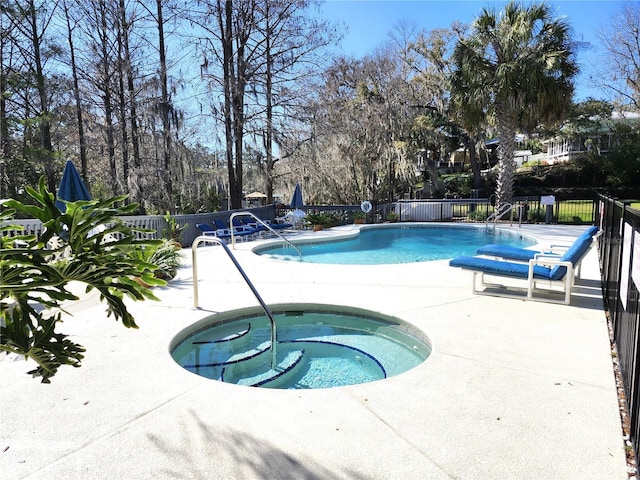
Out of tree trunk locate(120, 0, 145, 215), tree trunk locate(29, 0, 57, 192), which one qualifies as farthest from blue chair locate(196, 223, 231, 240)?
tree trunk locate(29, 0, 57, 192)

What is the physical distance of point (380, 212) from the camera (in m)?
18.1

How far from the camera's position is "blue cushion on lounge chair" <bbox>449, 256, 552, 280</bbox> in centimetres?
519

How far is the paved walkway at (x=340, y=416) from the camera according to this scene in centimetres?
211

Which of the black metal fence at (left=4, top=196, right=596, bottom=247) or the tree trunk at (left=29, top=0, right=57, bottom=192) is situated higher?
the tree trunk at (left=29, top=0, right=57, bottom=192)

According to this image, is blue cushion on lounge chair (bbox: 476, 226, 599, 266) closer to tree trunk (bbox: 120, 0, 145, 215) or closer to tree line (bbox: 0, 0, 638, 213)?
tree line (bbox: 0, 0, 638, 213)

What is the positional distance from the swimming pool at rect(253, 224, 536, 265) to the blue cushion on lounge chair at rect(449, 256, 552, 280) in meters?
4.30

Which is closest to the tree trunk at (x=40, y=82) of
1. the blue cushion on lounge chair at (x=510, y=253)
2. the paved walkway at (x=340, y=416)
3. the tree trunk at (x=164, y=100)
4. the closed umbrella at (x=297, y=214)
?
the tree trunk at (x=164, y=100)

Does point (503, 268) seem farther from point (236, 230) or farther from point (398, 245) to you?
point (236, 230)

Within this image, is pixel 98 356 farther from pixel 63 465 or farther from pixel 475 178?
pixel 475 178

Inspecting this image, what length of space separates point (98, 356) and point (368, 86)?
20261 mm

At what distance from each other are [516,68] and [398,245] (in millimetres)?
8308

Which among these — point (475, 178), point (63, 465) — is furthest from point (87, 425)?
point (475, 178)

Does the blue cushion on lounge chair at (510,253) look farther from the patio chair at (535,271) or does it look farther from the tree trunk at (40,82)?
the tree trunk at (40,82)

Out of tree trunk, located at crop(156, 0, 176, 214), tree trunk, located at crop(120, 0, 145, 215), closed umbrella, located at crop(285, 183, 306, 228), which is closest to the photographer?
closed umbrella, located at crop(285, 183, 306, 228)
